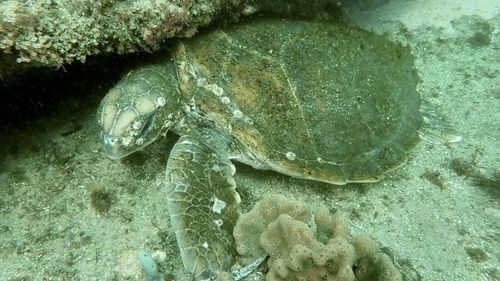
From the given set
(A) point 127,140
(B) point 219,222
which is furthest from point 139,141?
(B) point 219,222

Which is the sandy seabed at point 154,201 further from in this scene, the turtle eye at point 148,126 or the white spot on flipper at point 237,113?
the white spot on flipper at point 237,113

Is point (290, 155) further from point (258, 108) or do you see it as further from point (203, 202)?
point (203, 202)

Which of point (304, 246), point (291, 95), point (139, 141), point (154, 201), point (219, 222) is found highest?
point (291, 95)

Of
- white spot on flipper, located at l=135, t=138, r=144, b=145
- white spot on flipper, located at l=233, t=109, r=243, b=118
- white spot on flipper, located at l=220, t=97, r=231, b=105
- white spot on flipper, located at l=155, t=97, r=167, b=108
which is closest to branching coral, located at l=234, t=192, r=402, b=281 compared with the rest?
white spot on flipper, located at l=233, t=109, r=243, b=118

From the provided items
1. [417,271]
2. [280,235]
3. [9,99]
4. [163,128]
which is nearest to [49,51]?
[163,128]

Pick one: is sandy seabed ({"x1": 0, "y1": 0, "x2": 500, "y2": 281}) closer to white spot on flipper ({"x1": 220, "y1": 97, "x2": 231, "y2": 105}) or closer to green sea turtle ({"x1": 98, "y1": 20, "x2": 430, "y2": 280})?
green sea turtle ({"x1": 98, "y1": 20, "x2": 430, "y2": 280})

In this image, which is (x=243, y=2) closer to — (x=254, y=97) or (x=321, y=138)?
(x=254, y=97)
